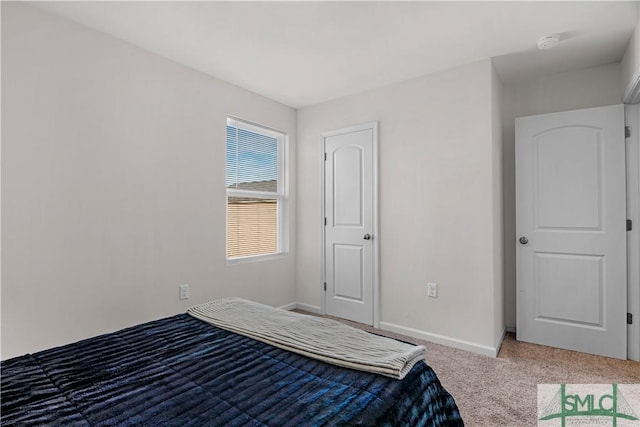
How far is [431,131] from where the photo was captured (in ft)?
10.1

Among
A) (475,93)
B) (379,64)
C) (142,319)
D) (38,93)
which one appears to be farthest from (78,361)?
(475,93)

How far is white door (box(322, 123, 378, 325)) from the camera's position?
3.49m

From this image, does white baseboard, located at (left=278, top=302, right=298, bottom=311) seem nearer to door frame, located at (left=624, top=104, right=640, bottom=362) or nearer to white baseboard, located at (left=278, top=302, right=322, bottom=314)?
white baseboard, located at (left=278, top=302, right=322, bottom=314)

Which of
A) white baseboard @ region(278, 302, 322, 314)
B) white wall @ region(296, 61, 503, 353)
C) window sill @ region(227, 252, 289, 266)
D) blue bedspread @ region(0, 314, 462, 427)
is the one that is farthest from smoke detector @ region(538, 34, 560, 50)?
white baseboard @ region(278, 302, 322, 314)

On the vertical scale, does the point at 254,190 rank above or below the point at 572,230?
above

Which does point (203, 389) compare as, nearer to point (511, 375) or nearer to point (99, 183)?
point (99, 183)

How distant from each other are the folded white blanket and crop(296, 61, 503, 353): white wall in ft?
5.21

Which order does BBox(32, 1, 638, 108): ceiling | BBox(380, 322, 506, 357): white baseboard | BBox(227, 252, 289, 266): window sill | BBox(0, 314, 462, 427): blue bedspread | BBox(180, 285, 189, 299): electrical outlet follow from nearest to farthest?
1. BBox(0, 314, 462, 427): blue bedspread
2. BBox(32, 1, 638, 108): ceiling
3. BBox(380, 322, 506, 357): white baseboard
4. BBox(180, 285, 189, 299): electrical outlet
5. BBox(227, 252, 289, 266): window sill

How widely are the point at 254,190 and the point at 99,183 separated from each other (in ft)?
5.15

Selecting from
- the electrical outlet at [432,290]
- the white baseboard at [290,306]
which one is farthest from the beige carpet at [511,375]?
the white baseboard at [290,306]

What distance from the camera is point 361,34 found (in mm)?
2416

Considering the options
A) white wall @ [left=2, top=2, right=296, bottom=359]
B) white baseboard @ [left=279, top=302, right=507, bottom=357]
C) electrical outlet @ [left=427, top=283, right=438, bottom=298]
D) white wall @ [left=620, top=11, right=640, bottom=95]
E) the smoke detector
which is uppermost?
the smoke detector

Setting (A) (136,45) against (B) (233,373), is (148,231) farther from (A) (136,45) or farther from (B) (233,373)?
(B) (233,373)

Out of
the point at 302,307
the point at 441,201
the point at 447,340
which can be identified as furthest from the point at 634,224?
the point at 302,307
